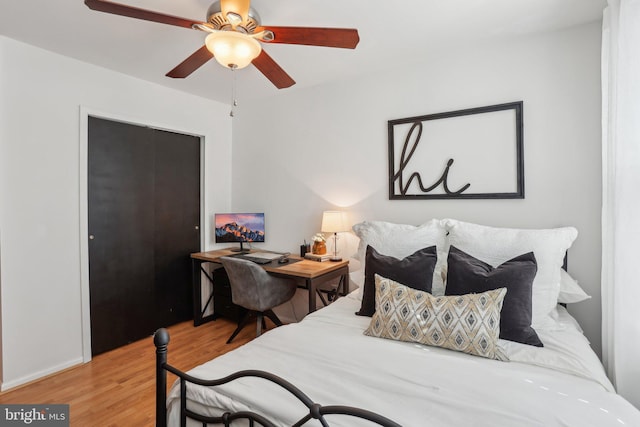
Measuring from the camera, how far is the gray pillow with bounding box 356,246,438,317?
1849mm

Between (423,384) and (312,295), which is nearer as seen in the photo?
(423,384)

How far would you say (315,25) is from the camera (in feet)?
6.75

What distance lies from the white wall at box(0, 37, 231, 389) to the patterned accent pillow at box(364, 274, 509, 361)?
2.45 m

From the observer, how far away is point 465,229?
6.77ft

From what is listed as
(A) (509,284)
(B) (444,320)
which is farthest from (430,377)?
(A) (509,284)

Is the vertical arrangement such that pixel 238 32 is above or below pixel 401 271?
above

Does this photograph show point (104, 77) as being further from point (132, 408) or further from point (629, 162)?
point (629, 162)

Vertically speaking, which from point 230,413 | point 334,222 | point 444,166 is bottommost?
point 230,413

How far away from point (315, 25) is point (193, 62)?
2.56 feet

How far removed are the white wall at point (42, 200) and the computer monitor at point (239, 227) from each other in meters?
1.25

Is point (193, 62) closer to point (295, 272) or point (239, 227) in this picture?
point (295, 272)

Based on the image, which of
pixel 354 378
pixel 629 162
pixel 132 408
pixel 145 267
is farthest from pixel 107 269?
pixel 629 162

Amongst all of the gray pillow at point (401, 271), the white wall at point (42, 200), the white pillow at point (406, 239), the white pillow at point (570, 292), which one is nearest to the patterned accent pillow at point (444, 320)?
the gray pillow at point (401, 271)

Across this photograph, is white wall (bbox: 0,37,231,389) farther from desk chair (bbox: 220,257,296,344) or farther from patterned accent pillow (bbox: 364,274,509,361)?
patterned accent pillow (bbox: 364,274,509,361)
